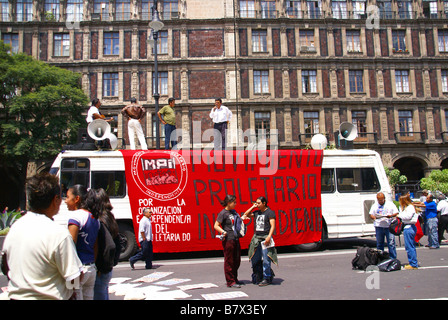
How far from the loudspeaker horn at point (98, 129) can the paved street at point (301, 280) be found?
3.96m

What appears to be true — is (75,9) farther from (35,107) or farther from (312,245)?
(312,245)

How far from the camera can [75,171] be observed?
10492 mm

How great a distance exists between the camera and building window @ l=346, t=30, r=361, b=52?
31.7 meters

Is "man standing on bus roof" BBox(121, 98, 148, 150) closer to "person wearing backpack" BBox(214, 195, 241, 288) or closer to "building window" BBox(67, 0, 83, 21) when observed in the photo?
"person wearing backpack" BBox(214, 195, 241, 288)

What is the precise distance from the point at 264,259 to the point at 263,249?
8.0 inches

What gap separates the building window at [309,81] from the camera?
31.0 meters

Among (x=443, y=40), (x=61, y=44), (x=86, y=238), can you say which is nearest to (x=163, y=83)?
(x=61, y=44)

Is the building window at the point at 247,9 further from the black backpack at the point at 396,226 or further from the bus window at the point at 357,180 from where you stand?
the black backpack at the point at 396,226

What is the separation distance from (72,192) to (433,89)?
3509 centimetres

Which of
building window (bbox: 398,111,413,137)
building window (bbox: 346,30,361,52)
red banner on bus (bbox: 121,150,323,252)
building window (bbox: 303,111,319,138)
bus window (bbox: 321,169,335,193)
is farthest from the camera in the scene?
building window (bbox: 346,30,361,52)

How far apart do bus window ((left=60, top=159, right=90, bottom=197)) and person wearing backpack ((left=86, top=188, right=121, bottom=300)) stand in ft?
20.9

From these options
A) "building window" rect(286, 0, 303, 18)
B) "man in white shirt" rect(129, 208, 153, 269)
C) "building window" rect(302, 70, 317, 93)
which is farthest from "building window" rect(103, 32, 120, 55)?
"man in white shirt" rect(129, 208, 153, 269)
